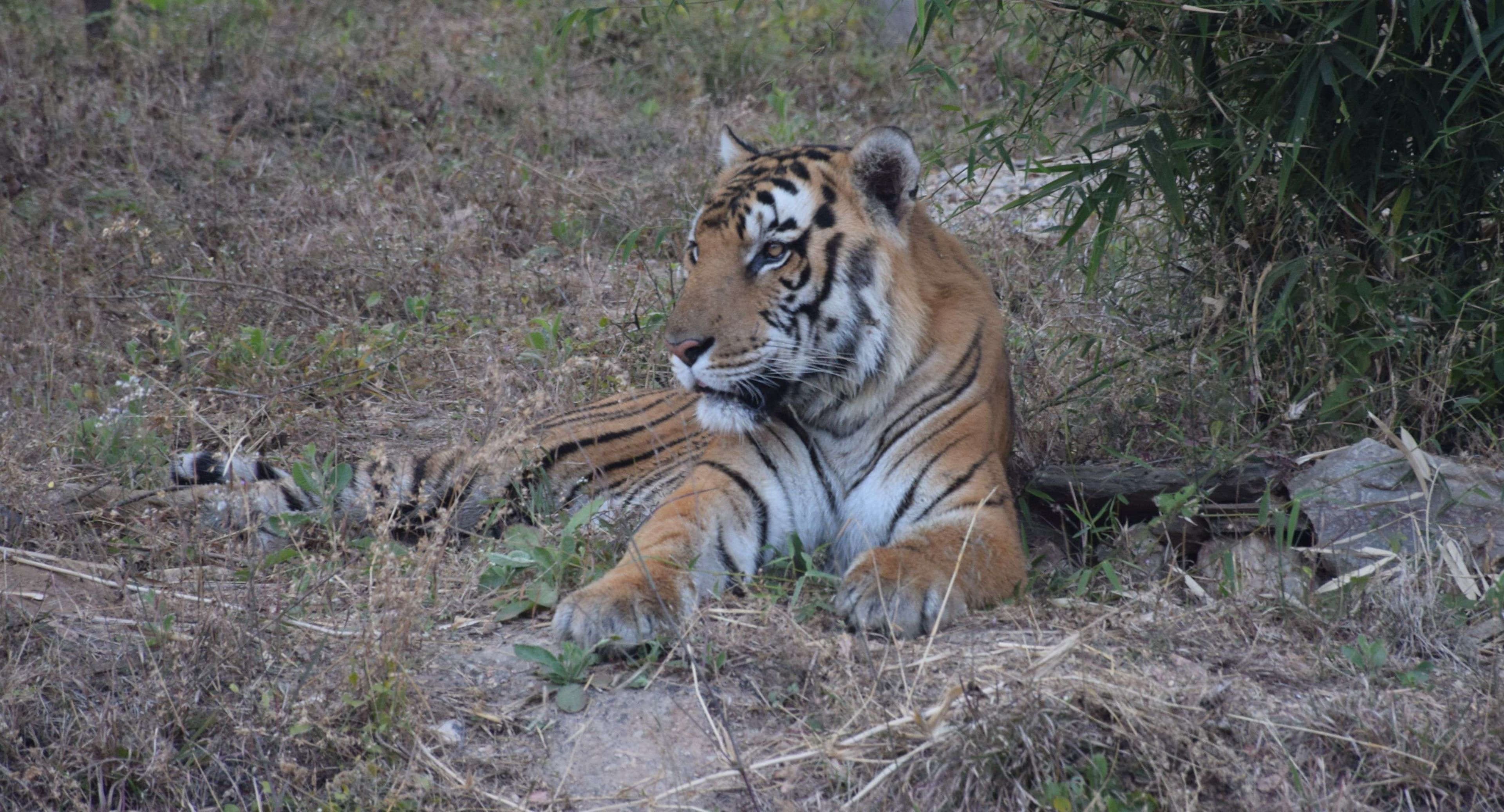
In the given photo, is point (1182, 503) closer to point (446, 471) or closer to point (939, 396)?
point (939, 396)

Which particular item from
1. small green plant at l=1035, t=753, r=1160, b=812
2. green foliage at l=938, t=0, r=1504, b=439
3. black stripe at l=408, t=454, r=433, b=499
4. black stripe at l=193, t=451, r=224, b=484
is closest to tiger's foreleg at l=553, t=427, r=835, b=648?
black stripe at l=408, t=454, r=433, b=499

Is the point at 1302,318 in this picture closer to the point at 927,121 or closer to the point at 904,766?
the point at 904,766

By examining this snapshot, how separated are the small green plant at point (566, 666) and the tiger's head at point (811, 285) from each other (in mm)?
873

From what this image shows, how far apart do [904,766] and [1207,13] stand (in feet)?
7.21

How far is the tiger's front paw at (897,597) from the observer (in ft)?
9.40

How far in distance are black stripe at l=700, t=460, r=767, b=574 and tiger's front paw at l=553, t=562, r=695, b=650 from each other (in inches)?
20.1

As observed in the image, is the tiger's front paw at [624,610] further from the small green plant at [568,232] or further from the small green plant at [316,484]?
the small green plant at [568,232]

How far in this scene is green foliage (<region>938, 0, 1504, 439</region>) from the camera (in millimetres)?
3510

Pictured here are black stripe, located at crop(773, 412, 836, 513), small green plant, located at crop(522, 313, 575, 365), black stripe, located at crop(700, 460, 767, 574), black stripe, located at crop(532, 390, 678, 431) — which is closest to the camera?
black stripe, located at crop(700, 460, 767, 574)

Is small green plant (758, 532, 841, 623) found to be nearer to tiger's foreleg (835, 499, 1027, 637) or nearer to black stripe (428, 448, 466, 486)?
tiger's foreleg (835, 499, 1027, 637)

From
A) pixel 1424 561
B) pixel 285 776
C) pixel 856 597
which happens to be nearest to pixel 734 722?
pixel 856 597

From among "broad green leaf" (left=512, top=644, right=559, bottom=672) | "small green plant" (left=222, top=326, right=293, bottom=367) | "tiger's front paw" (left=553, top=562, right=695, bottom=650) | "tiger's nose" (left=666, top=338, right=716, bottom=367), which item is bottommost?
"small green plant" (left=222, top=326, right=293, bottom=367)

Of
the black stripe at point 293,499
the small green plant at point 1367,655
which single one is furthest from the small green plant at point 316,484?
the small green plant at point 1367,655

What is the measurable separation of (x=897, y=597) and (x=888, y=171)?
3.97ft
